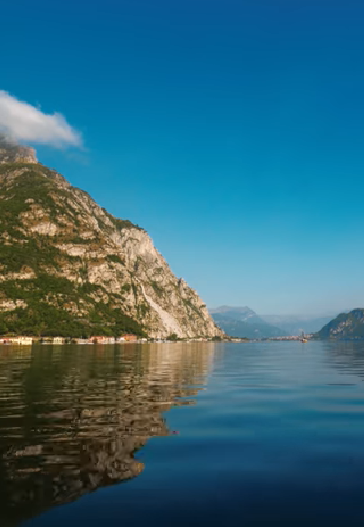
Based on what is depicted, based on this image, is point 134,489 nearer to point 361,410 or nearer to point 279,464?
point 279,464

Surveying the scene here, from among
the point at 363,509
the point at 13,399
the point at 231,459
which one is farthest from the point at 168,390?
the point at 363,509

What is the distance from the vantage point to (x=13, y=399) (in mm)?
29453

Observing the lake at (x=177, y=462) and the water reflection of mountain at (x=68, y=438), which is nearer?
the lake at (x=177, y=462)

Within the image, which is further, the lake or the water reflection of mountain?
the water reflection of mountain

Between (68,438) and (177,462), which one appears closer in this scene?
(177,462)

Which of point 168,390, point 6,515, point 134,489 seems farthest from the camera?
point 168,390

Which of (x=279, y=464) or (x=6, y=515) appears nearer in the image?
(x=6, y=515)

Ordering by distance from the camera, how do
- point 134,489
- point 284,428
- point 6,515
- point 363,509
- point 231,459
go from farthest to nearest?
point 284,428 → point 231,459 → point 134,489 → point 363,509 → point 6,515

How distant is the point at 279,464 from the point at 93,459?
644 cm

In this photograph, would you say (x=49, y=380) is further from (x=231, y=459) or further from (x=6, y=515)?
(x=6, y=515)

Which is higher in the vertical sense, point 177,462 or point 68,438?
point 68,438

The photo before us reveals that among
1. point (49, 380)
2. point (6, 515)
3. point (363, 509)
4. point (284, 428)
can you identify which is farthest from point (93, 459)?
point (49, 380)

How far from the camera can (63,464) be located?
566 inches

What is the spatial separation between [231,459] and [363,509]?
5689 millimetres
